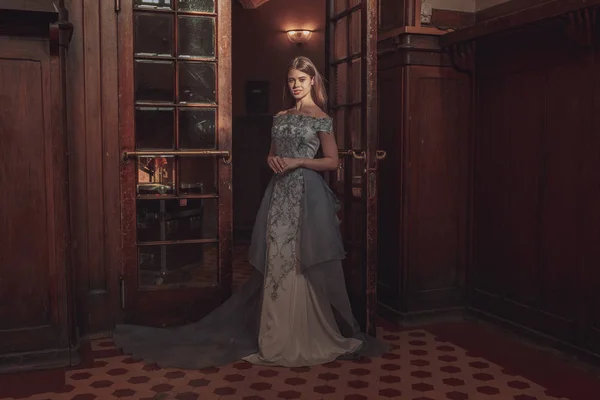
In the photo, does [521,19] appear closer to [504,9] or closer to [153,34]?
[504,9]

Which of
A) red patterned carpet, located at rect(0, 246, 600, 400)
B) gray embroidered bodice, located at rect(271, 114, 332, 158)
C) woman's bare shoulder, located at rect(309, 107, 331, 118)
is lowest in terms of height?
red patterned carpet, located at rect(0, 246, 600, 400)

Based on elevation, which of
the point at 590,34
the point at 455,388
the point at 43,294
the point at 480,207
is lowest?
the point at 455,388

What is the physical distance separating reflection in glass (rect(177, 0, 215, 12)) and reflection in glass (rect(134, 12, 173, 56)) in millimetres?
98

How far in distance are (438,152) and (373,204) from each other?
916mm

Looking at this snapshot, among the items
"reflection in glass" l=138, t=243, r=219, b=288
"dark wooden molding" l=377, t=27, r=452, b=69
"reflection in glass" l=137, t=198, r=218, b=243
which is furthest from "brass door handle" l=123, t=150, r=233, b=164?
"dark wooden molding" l=377, t=27, r=452, b=69

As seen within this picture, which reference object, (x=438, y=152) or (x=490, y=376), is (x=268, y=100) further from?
(x=490, y=376)

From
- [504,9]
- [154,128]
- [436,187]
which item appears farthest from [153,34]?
[504,9]

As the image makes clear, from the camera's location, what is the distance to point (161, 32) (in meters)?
4.02

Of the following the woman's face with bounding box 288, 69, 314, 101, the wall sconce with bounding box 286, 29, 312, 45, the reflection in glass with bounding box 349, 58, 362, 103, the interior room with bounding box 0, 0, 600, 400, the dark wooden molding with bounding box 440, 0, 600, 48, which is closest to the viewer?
the dark wooden molding with bounding box 440, 0, 600, 48

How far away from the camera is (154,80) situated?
4023 mm

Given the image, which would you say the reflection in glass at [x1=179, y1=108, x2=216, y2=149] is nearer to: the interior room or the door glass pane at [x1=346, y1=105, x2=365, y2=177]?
the interior room

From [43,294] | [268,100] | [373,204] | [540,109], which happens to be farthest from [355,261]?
[268,100]

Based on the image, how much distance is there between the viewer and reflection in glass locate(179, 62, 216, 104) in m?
4.07

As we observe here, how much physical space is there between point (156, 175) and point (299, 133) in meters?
1.00
